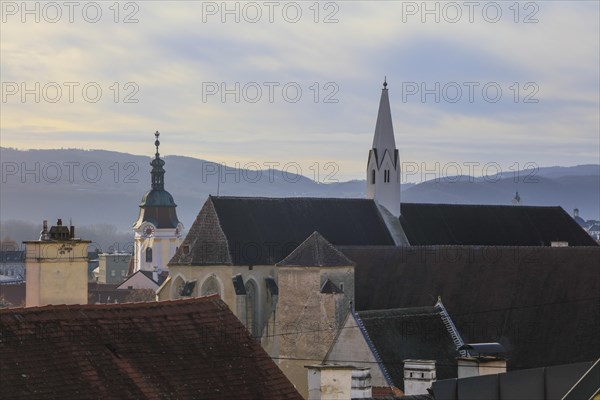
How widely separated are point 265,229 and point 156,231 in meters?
90.1

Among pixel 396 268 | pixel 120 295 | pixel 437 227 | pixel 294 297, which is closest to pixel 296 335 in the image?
pixel 294 297

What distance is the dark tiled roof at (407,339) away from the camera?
45.4 meters

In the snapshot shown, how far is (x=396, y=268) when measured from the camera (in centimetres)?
5925

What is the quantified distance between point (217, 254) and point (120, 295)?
7046cm

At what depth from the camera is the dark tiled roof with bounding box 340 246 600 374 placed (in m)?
52.8

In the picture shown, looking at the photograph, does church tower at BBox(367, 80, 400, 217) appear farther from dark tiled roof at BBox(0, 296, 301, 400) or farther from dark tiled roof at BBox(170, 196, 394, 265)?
dark tiled roof at BBox(0, 296, 301, 400)

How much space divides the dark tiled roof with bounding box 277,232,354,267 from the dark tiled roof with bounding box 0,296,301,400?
32580mm

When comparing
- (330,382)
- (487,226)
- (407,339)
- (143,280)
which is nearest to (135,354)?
(330,382)

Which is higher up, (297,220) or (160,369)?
(297,220)

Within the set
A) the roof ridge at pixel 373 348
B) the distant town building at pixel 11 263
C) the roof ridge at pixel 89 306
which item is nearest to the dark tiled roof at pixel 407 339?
the roof ridge at pixel 373 348

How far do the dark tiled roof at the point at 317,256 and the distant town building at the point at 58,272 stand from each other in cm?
2980

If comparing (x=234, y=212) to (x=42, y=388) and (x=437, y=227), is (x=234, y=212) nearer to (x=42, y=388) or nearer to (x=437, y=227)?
(x=437, y=227)

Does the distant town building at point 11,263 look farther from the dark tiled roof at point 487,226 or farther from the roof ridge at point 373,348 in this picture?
the roof ridge at point 373,348

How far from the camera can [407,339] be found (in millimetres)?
48062
